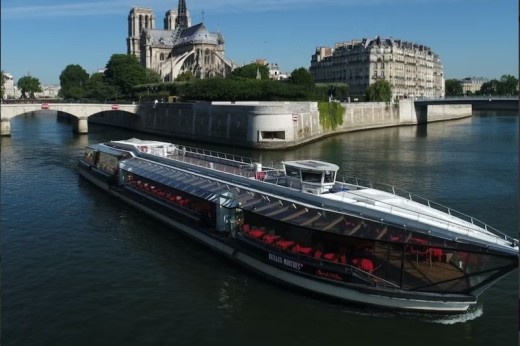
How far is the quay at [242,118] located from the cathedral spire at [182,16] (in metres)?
71.7

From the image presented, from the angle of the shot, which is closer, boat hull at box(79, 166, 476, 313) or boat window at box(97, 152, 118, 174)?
boat hull at box(79, 166, 476, 313)

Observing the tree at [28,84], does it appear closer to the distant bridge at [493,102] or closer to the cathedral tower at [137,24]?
the cathedral tower at [137,24]

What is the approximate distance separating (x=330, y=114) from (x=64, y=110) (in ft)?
109

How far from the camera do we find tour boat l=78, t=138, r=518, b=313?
14469 mm

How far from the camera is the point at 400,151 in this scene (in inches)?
2064

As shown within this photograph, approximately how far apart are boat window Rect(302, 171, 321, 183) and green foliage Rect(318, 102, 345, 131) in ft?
159

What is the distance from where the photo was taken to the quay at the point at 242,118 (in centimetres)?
5522

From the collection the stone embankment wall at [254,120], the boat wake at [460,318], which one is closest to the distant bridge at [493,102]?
the stone embankment wall at [254,120]

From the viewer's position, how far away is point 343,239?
15578mm

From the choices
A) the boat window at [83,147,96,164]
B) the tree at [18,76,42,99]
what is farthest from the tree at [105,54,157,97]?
the boat window at [83,147,96,164]

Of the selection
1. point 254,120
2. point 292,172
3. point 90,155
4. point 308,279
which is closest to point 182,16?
point 254,120

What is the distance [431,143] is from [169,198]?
42.5m

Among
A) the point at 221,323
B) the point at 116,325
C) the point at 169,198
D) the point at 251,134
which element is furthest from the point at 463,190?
the point at 251,134

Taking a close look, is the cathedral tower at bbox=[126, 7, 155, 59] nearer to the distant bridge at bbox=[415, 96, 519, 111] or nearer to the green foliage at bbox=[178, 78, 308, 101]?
the green foliage at bbox=[178, 78, 308, 101]
